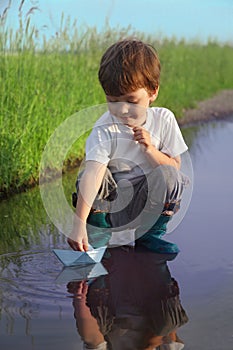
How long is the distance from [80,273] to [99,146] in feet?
1.99

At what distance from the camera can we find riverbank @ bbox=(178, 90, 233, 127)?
31.0ft

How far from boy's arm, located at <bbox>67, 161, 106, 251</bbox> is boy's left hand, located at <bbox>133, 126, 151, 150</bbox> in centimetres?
21

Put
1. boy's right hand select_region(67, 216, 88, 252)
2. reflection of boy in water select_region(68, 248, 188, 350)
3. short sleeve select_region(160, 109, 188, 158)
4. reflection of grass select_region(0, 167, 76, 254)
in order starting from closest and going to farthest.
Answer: reflection of boy in water select_region(68, 248, 188, 350), boy's right hand select_region(67, 216, 88, 252), short sleeve select_region(160, 109, 188, 158), reflection of grass select_region(0, 167, 76, 254)

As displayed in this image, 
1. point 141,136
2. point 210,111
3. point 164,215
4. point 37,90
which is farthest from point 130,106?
point 210,111

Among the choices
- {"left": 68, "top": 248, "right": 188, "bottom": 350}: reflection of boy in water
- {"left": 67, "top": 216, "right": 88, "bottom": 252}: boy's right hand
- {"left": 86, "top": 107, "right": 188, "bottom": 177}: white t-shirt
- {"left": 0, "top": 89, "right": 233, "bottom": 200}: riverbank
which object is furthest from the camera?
{"left": 0, "top": 89, "right": 233, "bottom": 200}: riverbank

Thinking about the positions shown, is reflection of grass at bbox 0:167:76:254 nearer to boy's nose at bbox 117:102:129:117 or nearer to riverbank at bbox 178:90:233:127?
boy's nose at bbox 117:102:129:117

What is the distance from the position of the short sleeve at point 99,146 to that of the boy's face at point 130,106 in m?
0.11

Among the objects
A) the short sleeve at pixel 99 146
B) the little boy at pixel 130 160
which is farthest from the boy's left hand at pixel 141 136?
the short sleeve at pixel 99 146

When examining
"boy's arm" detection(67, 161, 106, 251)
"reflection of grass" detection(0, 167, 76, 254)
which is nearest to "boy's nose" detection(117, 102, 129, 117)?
"boy's arm" detection(67, 161, 106, 251)

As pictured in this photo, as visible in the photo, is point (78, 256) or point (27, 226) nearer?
point (78, 256)

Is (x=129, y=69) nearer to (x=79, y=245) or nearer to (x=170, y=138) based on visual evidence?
(x=170, y=138)

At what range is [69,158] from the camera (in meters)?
6.09

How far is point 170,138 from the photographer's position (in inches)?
146

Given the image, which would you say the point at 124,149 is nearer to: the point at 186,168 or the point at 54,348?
the point at 186,168
